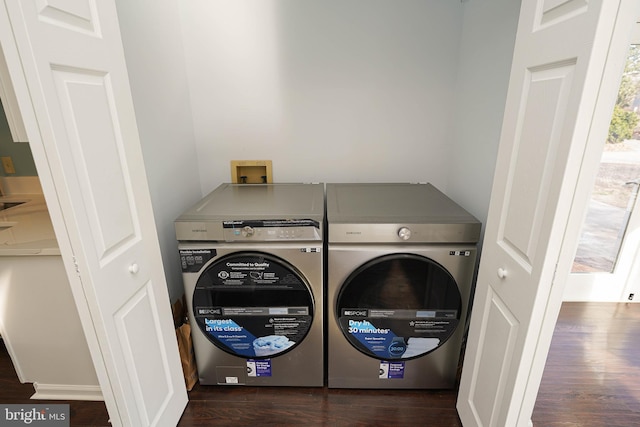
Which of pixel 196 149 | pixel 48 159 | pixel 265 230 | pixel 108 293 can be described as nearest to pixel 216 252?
pixel 265 230

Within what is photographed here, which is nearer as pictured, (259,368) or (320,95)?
(259,368)

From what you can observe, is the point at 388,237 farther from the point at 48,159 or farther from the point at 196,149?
the point at 196,149

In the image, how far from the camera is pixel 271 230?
1401 mm

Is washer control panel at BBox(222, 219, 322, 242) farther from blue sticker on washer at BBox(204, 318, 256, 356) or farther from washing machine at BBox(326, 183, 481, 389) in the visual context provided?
blue sticker on washer at BBox(204, 318, 256, 356)

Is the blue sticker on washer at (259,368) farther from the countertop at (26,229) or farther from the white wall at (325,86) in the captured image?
the white wall at (325,86)

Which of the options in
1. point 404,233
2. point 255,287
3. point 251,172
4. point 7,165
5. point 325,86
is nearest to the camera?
point 404,233

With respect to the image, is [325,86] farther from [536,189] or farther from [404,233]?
[536,189]

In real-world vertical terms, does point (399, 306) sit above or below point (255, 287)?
below

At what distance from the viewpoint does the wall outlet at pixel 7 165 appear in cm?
182

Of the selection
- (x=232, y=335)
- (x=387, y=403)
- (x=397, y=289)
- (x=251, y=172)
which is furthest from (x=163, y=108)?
(x=387, y=403)

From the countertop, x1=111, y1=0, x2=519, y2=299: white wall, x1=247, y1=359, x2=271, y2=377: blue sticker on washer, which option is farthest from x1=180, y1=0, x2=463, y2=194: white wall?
x1=247, y1=359, x2=271, y2=377: blue sticker on washer

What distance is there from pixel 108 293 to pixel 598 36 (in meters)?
1.52

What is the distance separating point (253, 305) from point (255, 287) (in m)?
0.10

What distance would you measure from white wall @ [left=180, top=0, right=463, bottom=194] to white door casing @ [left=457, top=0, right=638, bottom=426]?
3.12ft
